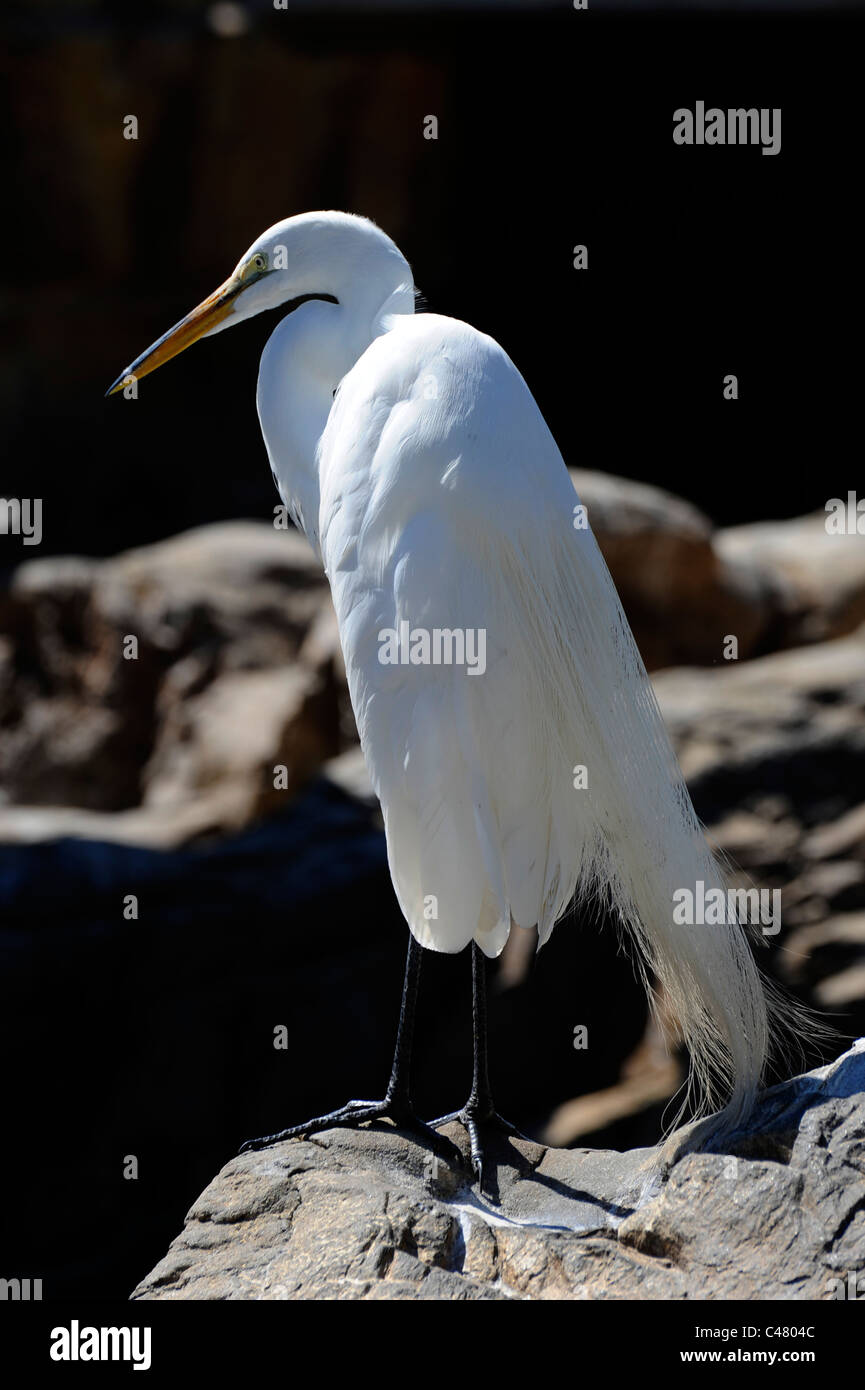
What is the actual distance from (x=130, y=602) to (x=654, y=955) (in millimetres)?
5312

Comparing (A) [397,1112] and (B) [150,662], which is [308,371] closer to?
(A) [397,1112]

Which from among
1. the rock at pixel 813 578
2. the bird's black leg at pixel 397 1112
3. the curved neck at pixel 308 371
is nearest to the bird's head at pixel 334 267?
the curved neck at pixel 308 371

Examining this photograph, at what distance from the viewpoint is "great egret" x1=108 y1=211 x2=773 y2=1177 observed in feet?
9.31

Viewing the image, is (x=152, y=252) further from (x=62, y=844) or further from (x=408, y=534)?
(x=408, y=534)

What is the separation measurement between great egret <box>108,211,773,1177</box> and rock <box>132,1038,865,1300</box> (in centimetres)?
24

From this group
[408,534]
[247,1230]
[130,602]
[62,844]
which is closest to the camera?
[247,1230]

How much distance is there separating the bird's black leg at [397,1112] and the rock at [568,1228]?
5.4 inches

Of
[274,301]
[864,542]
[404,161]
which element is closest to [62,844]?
[274,301]

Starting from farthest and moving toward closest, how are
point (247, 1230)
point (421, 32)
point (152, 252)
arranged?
point (152, 252)
point (421, 32)
point (247, 1230)

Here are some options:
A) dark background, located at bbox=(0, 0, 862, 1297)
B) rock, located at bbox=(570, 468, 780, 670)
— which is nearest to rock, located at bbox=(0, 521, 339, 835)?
rock, located at bbox=(570, 468, 780, 670)

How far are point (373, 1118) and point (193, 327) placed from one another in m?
1.94

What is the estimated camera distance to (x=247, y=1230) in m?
2.69

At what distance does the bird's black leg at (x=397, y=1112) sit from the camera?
120 inches

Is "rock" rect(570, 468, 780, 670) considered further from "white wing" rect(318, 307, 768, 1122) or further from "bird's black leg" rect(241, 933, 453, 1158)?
"bird's black leg" rect(241, 933, 453, 1158)
